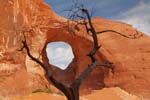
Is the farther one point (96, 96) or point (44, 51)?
point (44, 51)

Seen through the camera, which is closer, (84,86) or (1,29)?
(1,29)

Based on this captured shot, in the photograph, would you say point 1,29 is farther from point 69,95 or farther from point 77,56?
point 69,95

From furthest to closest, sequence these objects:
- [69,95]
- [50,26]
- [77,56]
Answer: [77,56]
[50,26]
[69,95]

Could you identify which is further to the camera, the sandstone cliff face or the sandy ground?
the sandstone cliff face

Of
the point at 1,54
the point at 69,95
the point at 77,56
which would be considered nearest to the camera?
the point at 69,95

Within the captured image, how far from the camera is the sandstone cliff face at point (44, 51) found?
126ft

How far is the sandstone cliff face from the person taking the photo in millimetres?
38531

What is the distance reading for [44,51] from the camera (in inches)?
1866

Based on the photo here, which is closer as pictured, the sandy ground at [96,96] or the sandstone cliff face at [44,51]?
the sandy ground at [96,96]

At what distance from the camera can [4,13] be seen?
127 feet

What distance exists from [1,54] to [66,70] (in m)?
15.6

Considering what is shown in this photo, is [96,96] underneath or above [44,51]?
underneath

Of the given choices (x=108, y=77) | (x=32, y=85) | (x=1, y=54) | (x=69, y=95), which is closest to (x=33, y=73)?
(x=32, y=85)

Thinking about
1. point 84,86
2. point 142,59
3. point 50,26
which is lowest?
point 84,86
